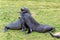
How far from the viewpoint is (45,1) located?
37.2 ft

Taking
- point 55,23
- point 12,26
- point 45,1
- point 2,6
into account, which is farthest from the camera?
point 45,1

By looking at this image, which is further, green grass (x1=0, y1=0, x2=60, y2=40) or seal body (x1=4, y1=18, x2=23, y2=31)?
seal body (x1=4, y1=18, x2=23, y2=31)

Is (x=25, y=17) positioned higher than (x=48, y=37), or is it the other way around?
(x=25, y=17)

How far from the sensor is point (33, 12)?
9727 mm

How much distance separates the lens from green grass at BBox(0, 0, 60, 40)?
7.20 m

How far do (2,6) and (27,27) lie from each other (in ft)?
10.9

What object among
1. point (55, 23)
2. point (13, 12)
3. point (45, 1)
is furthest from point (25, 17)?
point (45, 1)

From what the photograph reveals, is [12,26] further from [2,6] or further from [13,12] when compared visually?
[2,6]

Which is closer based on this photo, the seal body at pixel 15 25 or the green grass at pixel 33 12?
the green grass at pixel 33 12

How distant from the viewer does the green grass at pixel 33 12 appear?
7.20 m

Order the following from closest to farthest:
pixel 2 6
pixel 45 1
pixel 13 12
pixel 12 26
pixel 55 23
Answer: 1. pixel 12 26
2. pixel 55 23
3. pixel 13 12
4. pixel 2 6
5. pixel 45 1

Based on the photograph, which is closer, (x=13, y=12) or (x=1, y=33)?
(x=1, y=33)

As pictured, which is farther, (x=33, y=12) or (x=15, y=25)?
(x=33, y=12)

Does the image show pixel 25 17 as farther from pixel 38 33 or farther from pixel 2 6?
pixel 2 6
